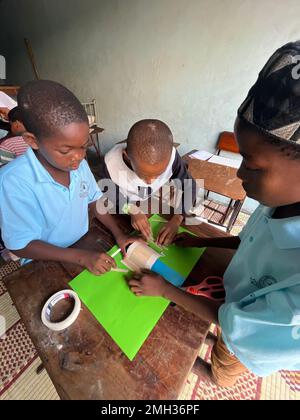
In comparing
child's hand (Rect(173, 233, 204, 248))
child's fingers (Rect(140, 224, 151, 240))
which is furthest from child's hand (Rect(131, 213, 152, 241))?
child's hand (Rect(173, 233, 204, 248))

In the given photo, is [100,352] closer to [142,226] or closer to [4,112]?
[142,226]

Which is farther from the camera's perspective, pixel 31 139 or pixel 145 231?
pixel 145 231

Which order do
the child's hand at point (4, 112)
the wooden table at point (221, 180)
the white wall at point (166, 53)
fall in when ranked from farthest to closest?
the child's hand at point (4, 112)
the white wall at point (166, 53)
the wooden table at point (221, 180)

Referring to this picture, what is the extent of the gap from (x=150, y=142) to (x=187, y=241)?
1.36ft

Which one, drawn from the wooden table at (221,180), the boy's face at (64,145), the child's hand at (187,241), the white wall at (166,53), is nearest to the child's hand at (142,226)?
the child's hand at (187,241)

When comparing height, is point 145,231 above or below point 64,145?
below

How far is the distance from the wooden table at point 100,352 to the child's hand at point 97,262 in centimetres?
6

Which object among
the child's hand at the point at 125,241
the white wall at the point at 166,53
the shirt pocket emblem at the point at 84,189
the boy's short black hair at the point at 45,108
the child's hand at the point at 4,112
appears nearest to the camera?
the boy's short black hair at the point at 45,108

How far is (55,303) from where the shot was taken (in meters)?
0.54

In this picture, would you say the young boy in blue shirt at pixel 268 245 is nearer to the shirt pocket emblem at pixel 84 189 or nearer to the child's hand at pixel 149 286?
the child's hand at pixel 149 286

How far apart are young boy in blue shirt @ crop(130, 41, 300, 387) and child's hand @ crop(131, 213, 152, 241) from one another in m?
0.22

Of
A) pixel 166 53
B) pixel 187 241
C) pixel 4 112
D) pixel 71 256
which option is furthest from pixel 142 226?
pixel 166 53

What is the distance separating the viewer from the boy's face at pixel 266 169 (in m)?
0.34
